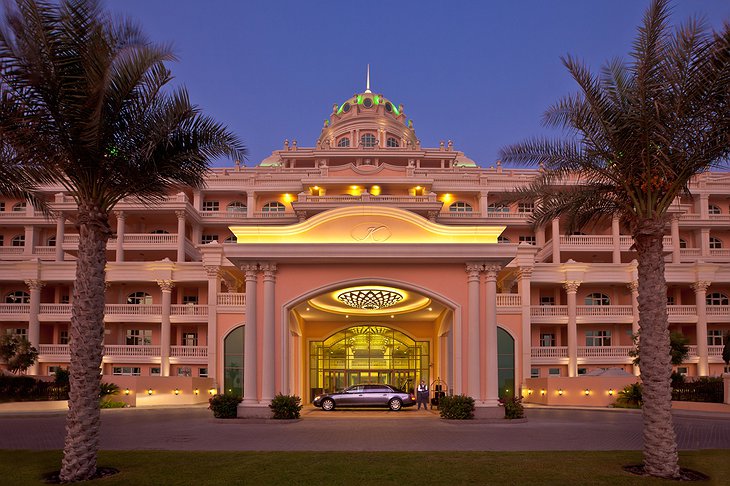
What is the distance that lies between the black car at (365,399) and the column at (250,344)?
21.1 feet

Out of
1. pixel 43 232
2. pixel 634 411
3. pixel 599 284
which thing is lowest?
pixel 634 411

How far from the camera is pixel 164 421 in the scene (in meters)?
26.8

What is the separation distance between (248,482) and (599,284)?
4027 centimetres

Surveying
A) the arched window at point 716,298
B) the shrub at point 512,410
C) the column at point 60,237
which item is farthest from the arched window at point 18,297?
the arched window at point 716,298

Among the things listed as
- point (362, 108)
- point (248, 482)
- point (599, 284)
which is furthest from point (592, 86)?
point (362, 108)

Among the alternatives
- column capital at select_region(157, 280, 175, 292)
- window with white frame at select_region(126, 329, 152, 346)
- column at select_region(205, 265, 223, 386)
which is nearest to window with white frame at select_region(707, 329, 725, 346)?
column at select_region(205, 265, 223, 386)

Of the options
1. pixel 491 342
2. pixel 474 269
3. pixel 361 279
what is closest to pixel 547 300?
pixel 491 342

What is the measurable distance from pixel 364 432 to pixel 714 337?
3712cm

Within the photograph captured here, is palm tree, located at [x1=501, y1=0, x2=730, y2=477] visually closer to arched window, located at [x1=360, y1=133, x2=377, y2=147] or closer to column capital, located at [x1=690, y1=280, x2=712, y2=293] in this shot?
column capital, located at [x1=690, y1=280, x2=712, y2=293]

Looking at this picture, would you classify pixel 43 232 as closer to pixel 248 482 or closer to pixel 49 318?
pixel 49 318

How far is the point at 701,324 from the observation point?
46375 mm

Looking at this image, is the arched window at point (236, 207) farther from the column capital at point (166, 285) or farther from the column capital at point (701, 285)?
the column capital at point (701, 285)

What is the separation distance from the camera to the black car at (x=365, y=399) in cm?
3200

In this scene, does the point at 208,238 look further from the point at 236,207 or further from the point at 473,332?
the point at 473,332
